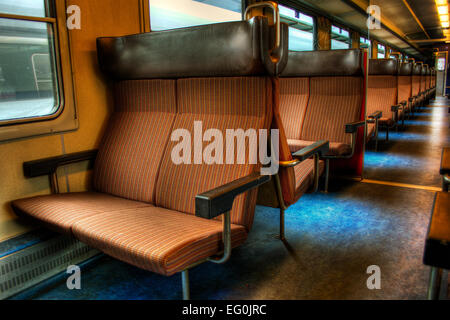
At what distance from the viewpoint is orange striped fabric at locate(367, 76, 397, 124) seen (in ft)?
19.8

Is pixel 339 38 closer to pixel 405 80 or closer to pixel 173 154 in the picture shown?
pixel 405 80

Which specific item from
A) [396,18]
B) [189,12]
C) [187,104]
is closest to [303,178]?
[187,104]

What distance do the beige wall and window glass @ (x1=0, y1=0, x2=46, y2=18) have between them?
166 mm

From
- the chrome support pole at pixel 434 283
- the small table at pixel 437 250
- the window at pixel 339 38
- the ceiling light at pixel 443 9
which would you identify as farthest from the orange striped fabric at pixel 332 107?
the ceiling light at pixel 443 9

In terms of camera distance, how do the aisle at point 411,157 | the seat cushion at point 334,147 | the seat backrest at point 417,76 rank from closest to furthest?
the seat cushion at point 334,147 < the aisle at point 411,157 < the seat backrest at point 417,76

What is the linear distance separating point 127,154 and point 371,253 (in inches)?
63.9

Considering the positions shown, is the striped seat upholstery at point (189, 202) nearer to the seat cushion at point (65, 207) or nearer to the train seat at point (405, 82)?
the seat cushion at point (65, 207)

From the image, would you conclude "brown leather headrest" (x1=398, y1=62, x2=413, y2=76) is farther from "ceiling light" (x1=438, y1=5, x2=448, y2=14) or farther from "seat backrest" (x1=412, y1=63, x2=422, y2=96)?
"ceiling light" (x1=438, y1=5, x2=448, y2=14)

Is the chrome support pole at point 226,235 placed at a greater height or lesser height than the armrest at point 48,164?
lesser

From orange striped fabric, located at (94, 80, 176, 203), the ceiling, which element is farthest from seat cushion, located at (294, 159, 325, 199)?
the ceiling

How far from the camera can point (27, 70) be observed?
1.97 metres

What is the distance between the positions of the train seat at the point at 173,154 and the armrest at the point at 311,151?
1.06ft

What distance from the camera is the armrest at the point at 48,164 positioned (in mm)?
1957

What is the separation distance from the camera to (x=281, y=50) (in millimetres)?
1795
